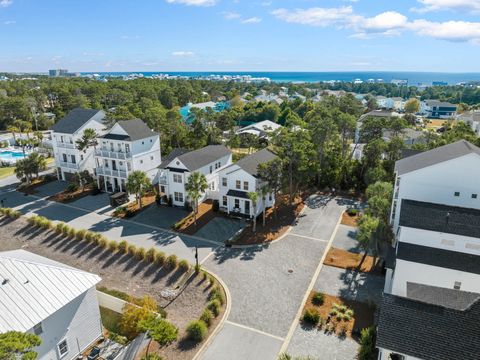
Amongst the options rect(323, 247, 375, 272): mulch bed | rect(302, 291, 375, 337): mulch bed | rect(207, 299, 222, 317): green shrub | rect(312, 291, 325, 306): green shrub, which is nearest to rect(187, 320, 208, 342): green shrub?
rect(207, 299, 222, 317): green shrub

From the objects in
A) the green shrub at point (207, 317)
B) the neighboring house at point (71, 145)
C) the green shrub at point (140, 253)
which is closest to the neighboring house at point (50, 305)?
the green shrub at point (207, 317)

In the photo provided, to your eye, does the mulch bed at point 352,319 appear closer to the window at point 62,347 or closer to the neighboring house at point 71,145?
the window at point 62,347

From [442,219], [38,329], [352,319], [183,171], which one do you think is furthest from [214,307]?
[183,171]

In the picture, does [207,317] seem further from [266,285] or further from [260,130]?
[260,130]

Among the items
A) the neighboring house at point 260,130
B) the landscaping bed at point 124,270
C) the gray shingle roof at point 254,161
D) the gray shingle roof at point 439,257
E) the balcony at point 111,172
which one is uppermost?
the gray shingle roof at point 254,161

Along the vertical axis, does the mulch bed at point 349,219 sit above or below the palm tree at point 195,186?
below

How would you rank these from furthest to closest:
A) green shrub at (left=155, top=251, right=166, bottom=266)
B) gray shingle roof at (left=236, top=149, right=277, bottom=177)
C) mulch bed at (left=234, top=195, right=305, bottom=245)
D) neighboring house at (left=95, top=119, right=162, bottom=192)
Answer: neighboring house at (left=95, top=119, right=162, bottom=192) < gray shingle roof at (left=236, top=149, right=277, bottom=177) < mulch bed at (left=234, top=195, right=305, bottom=245) < green shrub at (left=155, top=251, right=166, bottom=266)

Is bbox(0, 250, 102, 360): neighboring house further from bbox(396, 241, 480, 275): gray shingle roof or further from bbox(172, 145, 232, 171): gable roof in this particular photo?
bbox(172, 145, 232, 171): gable roof
